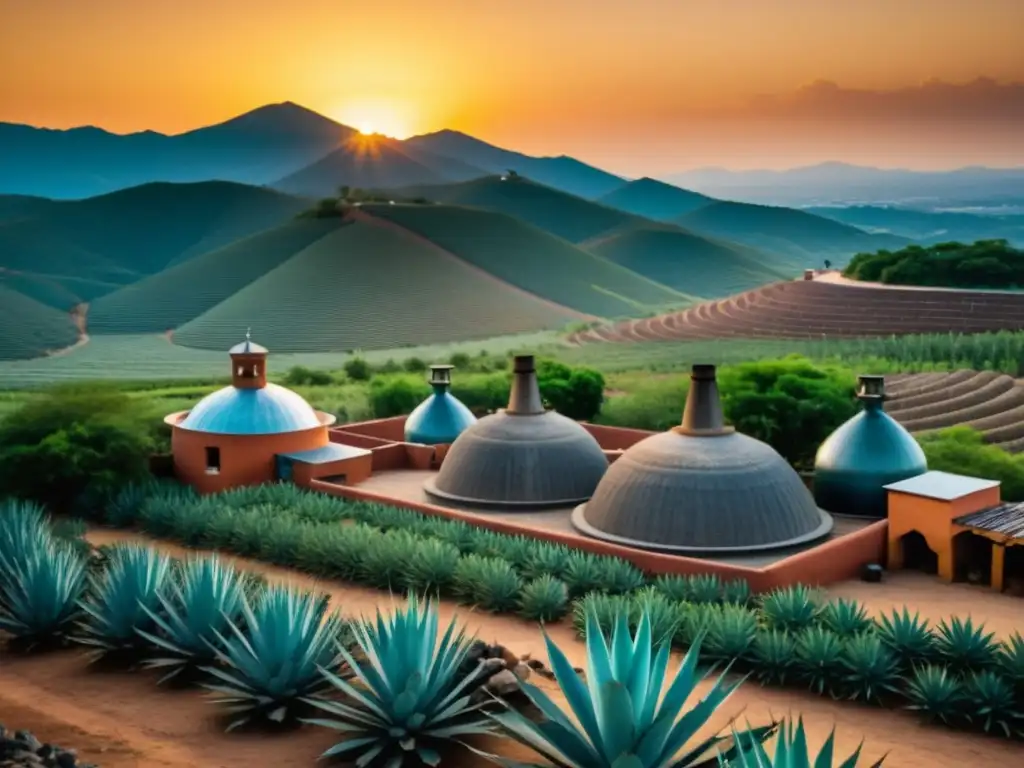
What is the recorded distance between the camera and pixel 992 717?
42.7 ft

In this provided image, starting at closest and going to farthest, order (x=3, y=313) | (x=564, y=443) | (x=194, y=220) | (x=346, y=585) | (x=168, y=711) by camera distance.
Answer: (x=168, y=711) < (x=346, y=585) < (x=564, y=443) < (x=3, y=313) < (x=194, y=220)

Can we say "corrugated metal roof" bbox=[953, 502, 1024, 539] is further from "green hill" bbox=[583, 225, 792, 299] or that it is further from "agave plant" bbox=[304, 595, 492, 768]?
"green hill" bbox=[583, 225, 792, 299]

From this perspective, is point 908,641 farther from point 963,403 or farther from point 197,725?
point 963,403

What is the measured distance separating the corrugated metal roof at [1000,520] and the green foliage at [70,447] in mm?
18702

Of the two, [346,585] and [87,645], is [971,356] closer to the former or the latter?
[346,585]

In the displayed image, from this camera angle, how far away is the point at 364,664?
13.0m

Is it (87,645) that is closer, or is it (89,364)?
(87,645)

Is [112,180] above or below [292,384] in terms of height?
above

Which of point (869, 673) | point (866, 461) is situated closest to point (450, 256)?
point (866, 461)

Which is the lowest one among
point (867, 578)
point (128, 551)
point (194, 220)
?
point (867, 578)

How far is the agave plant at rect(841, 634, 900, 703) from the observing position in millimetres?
13961

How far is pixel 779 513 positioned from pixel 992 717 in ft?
25.3

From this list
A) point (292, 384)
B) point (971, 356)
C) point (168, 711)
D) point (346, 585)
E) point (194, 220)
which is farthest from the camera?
point (194, 220)

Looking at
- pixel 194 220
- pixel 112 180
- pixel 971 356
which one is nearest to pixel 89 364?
pixel 971 356
